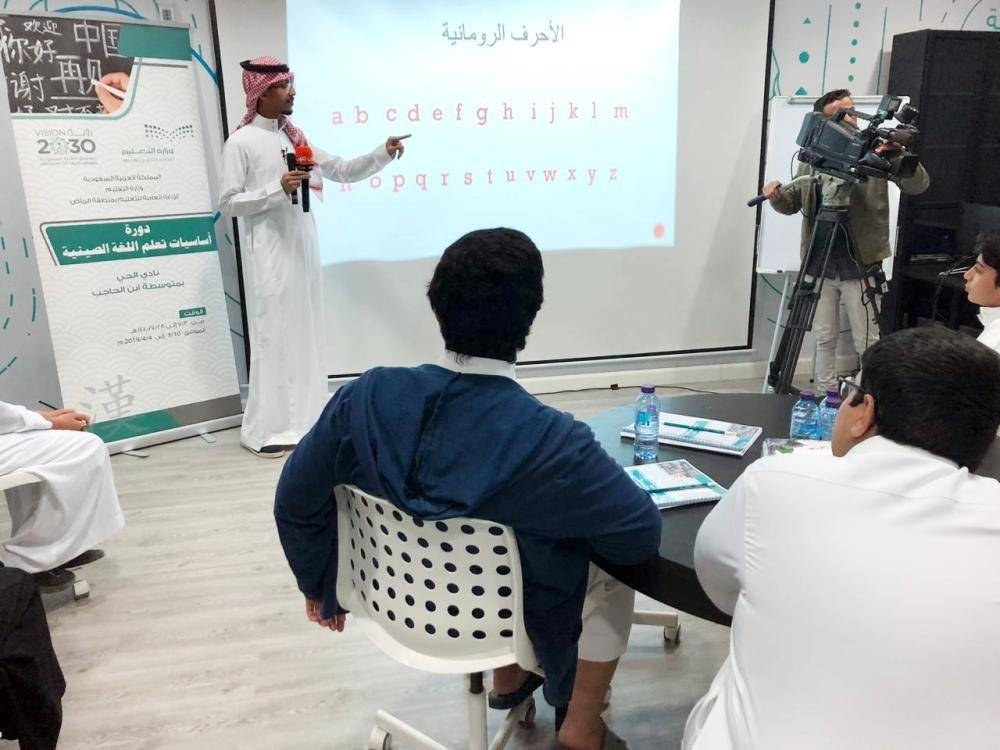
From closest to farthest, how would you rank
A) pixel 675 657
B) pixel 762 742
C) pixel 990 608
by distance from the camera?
pixel 990 608, pixel 762 742, pixel 675 657

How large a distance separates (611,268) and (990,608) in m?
3.46

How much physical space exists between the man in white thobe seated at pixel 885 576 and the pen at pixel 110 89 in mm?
3257

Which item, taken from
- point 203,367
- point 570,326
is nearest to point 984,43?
point 570,326

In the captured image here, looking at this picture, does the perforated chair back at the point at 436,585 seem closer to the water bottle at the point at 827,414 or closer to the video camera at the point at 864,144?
the water bottle at the point at 827,414

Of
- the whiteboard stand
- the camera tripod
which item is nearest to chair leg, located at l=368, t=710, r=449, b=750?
the camera tripod

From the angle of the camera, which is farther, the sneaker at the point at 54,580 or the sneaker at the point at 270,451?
the sneaker at the point at 270,451

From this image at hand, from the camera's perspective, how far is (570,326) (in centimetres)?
423

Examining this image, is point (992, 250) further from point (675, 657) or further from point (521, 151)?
point (521, 151)

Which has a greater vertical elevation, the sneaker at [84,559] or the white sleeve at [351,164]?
the white sleeve at [351,164]

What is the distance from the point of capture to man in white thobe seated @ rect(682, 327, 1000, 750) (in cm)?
84

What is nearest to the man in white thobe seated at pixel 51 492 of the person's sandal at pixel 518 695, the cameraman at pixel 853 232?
the person's sandal at pixel 518 695

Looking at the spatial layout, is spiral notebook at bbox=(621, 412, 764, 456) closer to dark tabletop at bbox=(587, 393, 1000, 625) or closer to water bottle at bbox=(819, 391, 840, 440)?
dark tabletop at bbox=(587, 393, 1000, 625)

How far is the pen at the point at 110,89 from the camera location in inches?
126

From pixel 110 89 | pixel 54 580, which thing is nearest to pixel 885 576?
pixel 54 580
